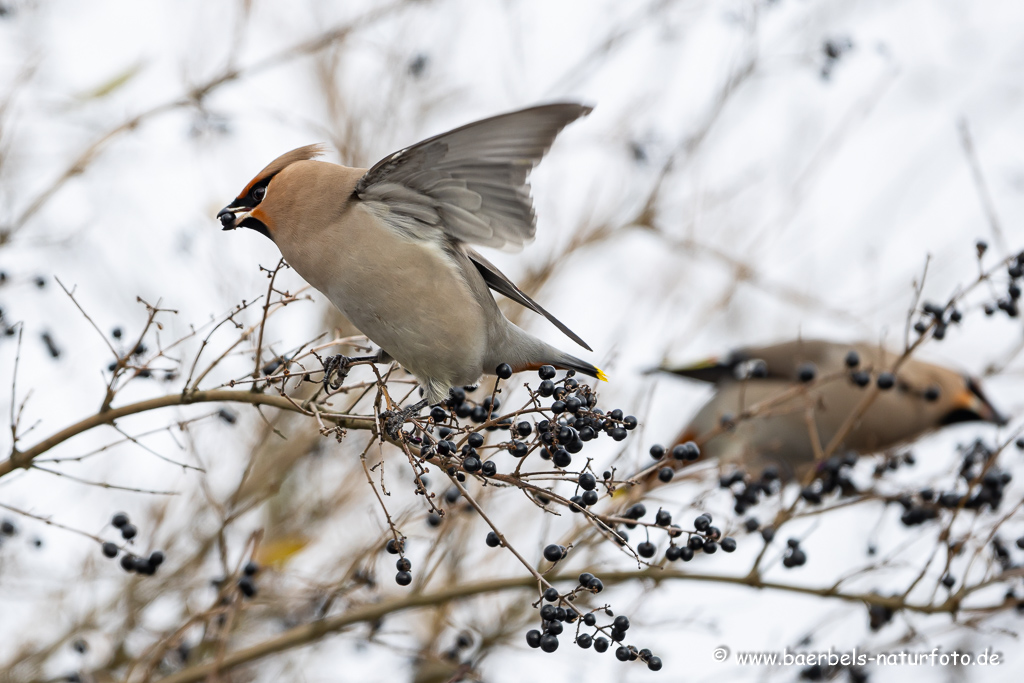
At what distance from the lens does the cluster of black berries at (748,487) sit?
3.60 meters

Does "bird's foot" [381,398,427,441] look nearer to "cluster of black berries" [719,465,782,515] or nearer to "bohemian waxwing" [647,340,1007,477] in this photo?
"cluster of black berries" [719,465,782,515]

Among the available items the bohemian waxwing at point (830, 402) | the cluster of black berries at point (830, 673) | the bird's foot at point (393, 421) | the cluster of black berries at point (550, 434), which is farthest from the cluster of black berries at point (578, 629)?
the bohemian waxwing at point (830, 402)

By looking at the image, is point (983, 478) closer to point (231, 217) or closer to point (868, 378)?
point (868, 378)

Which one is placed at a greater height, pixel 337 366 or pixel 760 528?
pixel 337 366

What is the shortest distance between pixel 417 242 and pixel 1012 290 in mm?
2007

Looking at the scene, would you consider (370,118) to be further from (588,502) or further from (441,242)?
(588,502)

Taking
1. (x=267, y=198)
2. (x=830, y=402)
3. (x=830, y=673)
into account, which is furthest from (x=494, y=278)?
(x=830, y=402)

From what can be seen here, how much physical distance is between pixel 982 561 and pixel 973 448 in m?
0.41

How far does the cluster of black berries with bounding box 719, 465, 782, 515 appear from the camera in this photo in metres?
3.60

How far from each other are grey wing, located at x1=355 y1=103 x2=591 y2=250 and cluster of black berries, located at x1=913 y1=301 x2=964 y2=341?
1.35 m

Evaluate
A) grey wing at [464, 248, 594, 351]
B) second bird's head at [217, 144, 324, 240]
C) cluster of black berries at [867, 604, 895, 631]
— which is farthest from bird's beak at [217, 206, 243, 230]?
cluster of black berries at [867, 604, 895, 631]

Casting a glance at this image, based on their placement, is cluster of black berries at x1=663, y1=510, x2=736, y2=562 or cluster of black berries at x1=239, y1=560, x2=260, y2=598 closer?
cluster of black berries at x1=663, y1=510, x2=736, y2=562

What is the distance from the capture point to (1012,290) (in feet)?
11.0

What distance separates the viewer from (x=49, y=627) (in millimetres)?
4273
